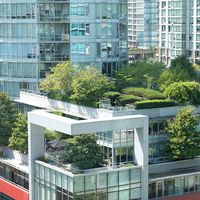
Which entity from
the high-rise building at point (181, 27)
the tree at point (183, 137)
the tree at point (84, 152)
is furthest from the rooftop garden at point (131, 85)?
the high-rise building at point (181, 27)

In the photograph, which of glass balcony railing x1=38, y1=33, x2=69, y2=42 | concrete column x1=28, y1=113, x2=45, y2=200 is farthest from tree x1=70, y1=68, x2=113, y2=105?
glass balcony railing x1=38, y1=33, x2=69, y2=42

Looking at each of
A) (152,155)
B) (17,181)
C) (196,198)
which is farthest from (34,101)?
(196,198)

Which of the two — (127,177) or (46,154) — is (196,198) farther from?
(46,154)

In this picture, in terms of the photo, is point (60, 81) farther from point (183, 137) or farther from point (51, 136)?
point (183, 137)

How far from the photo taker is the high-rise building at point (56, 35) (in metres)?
62.8

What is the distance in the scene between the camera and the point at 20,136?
172 feet

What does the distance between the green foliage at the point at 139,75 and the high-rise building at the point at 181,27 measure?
178ft

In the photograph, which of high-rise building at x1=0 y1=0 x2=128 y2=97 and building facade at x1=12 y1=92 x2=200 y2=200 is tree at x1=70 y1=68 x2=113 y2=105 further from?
high-rise building at x1=0 y1=0 x2=128 y2=97

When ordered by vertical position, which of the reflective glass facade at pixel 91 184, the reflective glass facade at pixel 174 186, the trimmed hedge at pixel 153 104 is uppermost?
the trimmed hedge at pixel 153 104

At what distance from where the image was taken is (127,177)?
43531mm

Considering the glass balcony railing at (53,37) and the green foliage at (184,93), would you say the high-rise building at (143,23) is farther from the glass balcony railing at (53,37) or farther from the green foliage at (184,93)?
the green foliage at (184,93)

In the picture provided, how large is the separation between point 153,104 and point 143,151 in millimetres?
7770

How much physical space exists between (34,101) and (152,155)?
15.6 metres

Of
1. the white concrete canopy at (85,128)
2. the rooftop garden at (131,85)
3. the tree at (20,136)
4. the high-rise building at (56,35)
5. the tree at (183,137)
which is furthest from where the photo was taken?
the high-rise building at (56,35)
